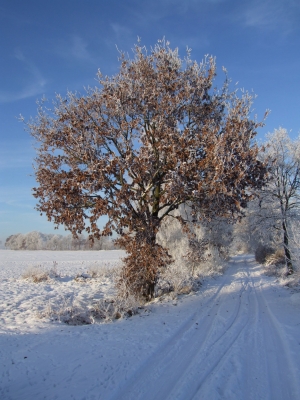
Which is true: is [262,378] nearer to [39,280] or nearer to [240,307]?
[240,307]

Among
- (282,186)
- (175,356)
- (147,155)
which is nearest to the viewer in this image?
(175,356)

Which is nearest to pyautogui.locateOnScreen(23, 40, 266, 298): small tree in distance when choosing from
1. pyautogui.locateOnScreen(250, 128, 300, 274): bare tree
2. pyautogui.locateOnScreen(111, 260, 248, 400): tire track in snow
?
pyautogui.locateOnScreen(111, 260, 248, 400): tire track in snow

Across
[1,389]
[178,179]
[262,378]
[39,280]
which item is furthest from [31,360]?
[39,280]

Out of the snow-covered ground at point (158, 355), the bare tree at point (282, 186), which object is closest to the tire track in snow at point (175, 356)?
the snow-covered ground at point (158, 355)

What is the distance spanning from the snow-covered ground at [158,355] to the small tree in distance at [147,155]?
8.46 feet

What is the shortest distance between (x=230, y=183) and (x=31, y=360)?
20.2ft

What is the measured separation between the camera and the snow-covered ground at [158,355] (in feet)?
13.2

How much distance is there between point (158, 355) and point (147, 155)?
527cm

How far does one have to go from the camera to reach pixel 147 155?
8.41m

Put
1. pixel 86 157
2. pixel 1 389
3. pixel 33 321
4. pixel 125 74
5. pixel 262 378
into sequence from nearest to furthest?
1. pixel 1 389
2. pixel 262 378
3. pixel 33 321
4. pixel 86 157
5. pixel 125 74

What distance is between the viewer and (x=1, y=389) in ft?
13.1

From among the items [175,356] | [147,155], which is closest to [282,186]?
[147,155]

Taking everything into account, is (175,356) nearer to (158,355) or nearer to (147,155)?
(158,355)

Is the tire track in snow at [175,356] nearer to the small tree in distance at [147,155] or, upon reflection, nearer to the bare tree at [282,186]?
the small tree in distance at [147,155]
